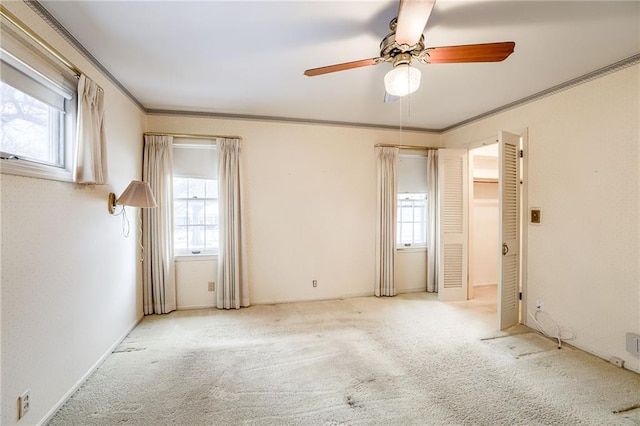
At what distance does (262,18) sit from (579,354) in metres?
3.88

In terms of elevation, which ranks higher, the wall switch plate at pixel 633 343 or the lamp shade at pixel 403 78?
the lamp shade at pixel 403 78

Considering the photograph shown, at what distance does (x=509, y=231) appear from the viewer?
314 cm

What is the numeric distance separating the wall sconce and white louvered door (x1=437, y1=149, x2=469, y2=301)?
12.3 feet

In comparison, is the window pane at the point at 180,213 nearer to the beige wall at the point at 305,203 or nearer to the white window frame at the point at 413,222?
the beige wall at the point at 305,203

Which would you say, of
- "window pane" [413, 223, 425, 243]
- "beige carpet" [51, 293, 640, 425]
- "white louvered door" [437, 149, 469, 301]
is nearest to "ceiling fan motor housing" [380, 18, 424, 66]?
"beige carpet" [51, 293, 640, 425]

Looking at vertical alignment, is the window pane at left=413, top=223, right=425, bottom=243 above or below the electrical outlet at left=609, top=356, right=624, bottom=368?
above

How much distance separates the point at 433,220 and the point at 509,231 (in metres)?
1.37

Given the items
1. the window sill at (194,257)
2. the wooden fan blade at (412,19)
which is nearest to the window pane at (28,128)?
the window sill at (194,257)

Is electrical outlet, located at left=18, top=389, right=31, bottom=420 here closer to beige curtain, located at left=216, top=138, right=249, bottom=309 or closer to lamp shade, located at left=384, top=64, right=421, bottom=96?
beige curtain, located at left=216, top=138, right=249, bottom=309

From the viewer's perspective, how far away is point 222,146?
3.68 meters

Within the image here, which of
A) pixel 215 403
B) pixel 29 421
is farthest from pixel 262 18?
pixel 29 421

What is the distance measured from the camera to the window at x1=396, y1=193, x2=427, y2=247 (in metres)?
4.55

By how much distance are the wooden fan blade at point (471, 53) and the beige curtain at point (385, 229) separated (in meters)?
2.46

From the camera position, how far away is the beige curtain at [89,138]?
6.66ft
